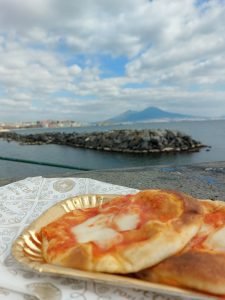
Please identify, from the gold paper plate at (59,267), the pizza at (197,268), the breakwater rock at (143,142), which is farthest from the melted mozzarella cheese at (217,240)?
the breakwater rock at (143,142)

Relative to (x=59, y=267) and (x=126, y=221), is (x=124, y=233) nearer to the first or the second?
(x=126, y=221)

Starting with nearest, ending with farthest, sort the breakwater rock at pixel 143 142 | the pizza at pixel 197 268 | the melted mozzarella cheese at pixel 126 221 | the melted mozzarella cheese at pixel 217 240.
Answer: the pizza at pixel 197 268 < the melted mozzarella cheese at pixel 217 240 < the melted mozzarella cheese at pixel 126 221 < the breakwater rock at pixel 143 142

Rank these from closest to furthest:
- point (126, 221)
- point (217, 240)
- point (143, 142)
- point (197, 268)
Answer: point (197, 268) < point (217, 240) < point (126, 221) < point (143, 142)

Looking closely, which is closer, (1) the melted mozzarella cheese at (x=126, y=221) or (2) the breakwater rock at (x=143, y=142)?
(1) the melted mozzarella cheese at (x=126, y=221)

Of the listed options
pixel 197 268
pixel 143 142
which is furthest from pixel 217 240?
pixel 143 142

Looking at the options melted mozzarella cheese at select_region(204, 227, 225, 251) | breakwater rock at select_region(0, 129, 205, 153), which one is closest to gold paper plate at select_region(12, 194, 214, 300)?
melted mozzarella cheese at select_region(204, 227, 225, 251)

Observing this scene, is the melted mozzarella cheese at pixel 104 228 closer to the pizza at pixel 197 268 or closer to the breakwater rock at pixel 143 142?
the pizza at pixel 197 268
